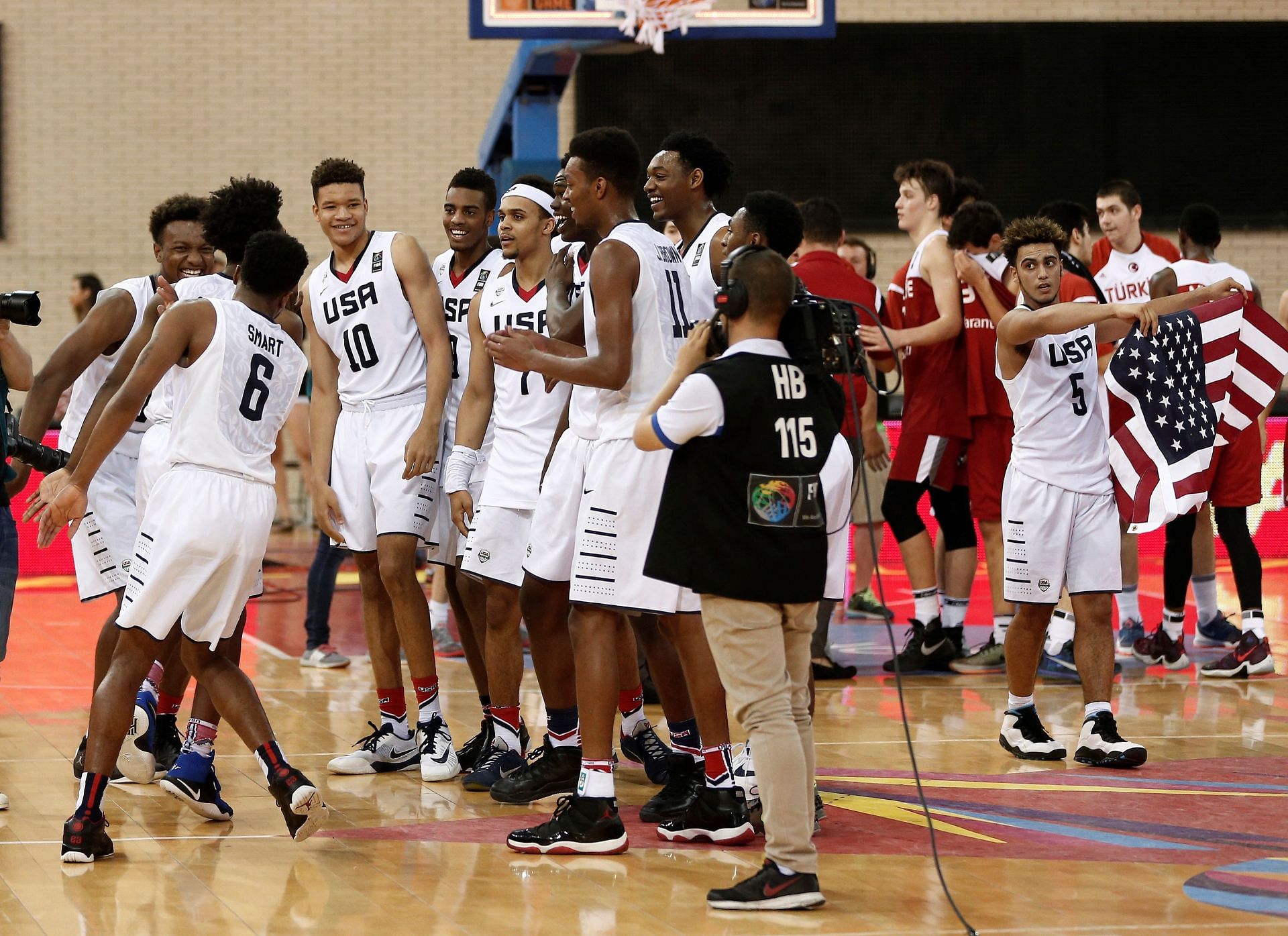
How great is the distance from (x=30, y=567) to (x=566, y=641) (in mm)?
7678

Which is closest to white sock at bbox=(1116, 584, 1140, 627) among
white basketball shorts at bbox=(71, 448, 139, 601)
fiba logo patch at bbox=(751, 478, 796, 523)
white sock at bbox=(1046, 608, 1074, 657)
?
white sock at bbox=(1046, 608, 1074, 657)

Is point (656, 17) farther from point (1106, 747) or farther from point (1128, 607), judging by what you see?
point (1106, 747)

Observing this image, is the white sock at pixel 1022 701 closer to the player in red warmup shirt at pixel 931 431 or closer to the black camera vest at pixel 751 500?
the player in red warmup shirt at pixel 931 431

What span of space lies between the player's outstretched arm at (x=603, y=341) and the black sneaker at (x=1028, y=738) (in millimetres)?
2390

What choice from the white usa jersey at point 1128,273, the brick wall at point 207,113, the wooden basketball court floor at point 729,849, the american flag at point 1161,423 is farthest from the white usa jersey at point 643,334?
the brick wall at point 207,113

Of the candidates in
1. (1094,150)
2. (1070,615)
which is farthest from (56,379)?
(1094,150)

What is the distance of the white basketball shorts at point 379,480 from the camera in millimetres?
6000

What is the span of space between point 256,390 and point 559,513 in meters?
1.04

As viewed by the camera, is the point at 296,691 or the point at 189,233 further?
the point at 296,691

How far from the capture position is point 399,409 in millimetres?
6137

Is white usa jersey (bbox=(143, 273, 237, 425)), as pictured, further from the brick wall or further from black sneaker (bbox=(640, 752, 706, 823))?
the brick wall

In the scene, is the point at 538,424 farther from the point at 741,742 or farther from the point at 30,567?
the point at 30,567

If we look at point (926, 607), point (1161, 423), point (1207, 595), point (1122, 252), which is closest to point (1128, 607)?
point (1207, 595)

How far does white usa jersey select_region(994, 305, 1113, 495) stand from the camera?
641cm
